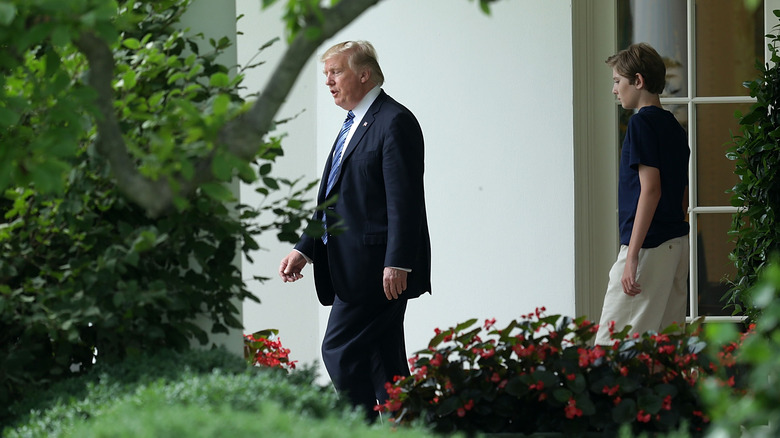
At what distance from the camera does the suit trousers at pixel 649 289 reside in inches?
155

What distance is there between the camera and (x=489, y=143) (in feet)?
17.5

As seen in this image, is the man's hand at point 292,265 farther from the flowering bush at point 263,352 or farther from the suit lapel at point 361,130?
the suit lapel at point 361,130

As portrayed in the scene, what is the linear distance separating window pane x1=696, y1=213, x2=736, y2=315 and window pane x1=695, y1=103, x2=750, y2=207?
9 centimetres

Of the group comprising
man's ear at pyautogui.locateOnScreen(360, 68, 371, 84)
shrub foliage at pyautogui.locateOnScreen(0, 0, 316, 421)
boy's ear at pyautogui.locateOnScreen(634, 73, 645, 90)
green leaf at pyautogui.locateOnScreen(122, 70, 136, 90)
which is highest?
man's ear at pyautogui.locateOnScreen(360, 68, 371, 84)

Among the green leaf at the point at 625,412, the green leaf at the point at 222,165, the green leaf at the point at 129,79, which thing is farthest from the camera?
the green leaf at the point at 625,412

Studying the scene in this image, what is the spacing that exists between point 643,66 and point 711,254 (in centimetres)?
181

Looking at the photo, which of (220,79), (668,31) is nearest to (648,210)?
(668,31)

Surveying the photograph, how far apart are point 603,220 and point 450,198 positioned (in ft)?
2.61

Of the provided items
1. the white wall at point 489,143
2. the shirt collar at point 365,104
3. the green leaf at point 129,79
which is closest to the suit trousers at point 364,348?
the shirt collar at point 365,104

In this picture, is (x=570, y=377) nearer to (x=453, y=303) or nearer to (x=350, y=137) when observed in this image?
(x=350, y=137)

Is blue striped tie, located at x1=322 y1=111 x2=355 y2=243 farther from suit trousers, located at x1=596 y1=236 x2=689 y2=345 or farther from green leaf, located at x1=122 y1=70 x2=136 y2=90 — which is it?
green leaf, located at x1=122 y1=70 x2=136 y2=90

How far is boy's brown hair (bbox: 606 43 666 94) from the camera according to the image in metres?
3.98

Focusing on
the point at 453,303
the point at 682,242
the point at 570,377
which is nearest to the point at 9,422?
the point at 570,377

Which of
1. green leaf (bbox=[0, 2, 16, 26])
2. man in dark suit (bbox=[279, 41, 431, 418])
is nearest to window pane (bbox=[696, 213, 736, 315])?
man in dark suit (bbox=[279, 41, 431, 418])
